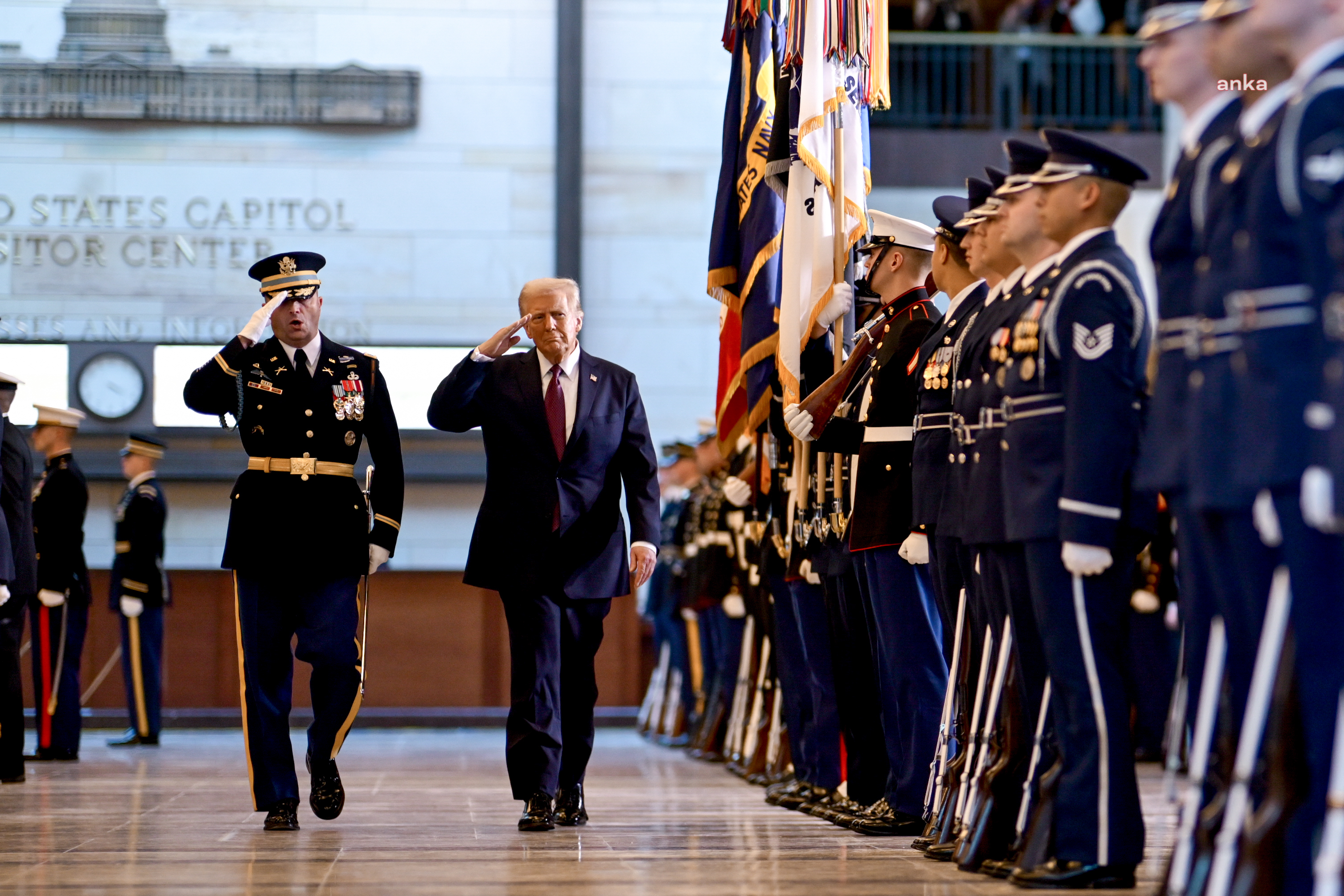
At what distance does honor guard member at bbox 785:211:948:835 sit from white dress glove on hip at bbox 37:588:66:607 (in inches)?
198

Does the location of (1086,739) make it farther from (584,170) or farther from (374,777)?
(584,170)

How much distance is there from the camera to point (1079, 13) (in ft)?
48.0

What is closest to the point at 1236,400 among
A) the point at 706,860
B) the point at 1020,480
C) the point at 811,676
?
the point at 1020,480

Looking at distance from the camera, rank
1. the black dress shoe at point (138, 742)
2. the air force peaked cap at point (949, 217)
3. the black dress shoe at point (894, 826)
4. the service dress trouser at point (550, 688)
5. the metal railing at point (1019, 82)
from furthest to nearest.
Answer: the metal railing at point (1019, 82)
the black dress shoe at point (138, 742)
the service dress trouser at point (550, 688)
the black dress shoe at point (894, 826)
the air force peaked cap at point (949, 217)

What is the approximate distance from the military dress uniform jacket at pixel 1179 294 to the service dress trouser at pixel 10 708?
5350 mm

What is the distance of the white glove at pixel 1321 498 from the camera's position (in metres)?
2.38

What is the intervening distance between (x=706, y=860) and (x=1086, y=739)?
1.06 metres

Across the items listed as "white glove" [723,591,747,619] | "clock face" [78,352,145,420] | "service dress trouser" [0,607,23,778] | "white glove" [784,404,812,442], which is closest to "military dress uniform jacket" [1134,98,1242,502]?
"white glove" [784,404,812,442]

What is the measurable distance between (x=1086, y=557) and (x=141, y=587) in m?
7.19

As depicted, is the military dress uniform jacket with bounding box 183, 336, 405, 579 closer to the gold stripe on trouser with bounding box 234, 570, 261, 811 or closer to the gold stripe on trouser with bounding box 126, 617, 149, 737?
the gold stripe on trouser with bounding box 234, 570, 261, 811

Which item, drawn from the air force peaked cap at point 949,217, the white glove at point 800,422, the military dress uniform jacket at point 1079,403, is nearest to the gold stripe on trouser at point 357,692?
the white glove at point 800,422

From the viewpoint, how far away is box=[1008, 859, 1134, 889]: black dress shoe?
11.0ft

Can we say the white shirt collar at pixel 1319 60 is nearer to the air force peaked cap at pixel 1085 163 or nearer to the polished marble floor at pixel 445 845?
the air force peaked cap at pixel 1085 163

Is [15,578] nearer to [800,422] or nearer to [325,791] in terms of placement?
[325,791]
